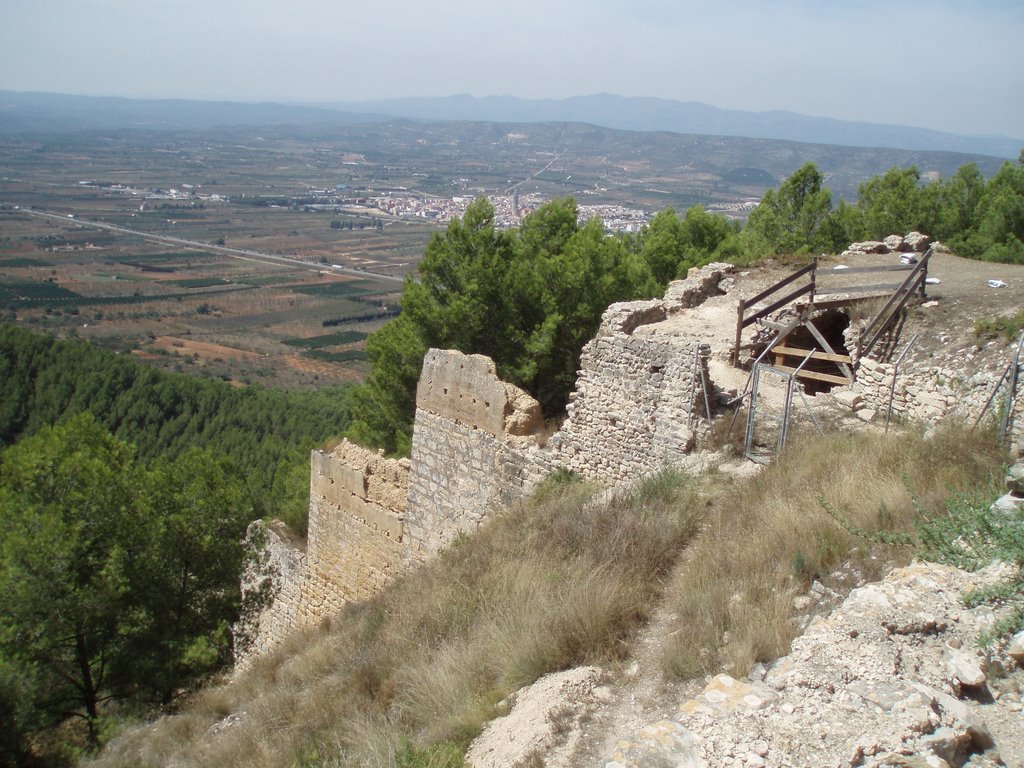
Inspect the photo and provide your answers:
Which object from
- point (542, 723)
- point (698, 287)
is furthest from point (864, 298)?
point (542, 723)

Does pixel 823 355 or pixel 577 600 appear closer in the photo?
pixel 577 600

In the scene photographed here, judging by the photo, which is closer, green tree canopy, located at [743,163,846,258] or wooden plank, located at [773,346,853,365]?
wooden plank, located at [773,346,853,365]

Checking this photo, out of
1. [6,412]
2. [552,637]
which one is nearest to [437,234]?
[552,637]

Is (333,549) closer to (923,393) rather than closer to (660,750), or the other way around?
(923,393)

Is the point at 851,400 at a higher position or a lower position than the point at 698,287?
lower

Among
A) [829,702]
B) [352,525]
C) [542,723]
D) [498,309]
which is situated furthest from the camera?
[498,309]

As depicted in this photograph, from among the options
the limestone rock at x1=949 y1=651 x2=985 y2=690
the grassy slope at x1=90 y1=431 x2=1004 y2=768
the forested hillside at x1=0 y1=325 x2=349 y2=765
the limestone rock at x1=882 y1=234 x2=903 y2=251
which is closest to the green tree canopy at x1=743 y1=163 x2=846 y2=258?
the limestone rock at x1=882 y1=234 x2=903 y2=251

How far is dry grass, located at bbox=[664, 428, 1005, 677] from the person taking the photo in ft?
14.1

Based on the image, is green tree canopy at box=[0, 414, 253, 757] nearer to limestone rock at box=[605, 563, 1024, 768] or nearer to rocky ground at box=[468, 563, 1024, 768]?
rocky ground at box=[468, 563, 1024, 768]

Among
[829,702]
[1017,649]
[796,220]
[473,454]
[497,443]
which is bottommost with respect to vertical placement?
[473,454]

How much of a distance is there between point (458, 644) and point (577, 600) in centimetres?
96

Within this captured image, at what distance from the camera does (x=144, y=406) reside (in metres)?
35.5

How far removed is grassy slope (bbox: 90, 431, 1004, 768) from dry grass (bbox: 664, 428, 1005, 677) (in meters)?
0.01

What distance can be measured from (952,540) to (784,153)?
320ft
